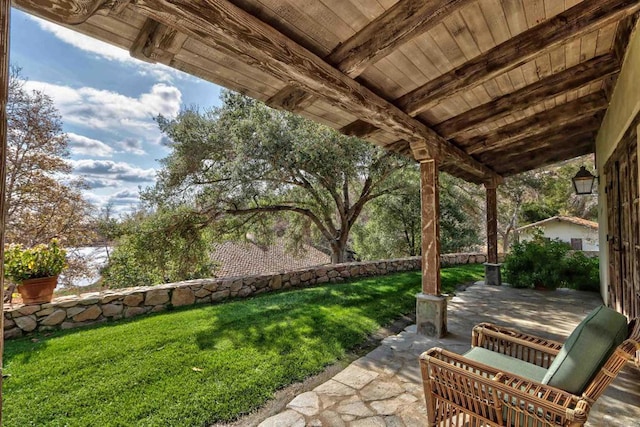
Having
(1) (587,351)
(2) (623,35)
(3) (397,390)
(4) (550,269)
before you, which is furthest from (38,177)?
(4) (550,269)

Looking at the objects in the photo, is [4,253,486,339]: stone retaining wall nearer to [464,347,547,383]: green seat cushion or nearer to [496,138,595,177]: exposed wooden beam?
[464,347,547,383]: green seat cushion

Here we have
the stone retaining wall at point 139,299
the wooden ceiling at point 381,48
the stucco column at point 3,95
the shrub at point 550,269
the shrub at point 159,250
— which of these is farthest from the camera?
the shrub at point 159,250

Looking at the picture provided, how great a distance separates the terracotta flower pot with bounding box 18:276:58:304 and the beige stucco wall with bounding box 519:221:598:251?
20884 millimetres

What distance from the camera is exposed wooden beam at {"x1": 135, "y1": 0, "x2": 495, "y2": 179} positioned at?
1606 mm

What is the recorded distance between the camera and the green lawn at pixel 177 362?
2.35 meters

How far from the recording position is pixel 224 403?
2.46m

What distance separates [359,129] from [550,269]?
6153 mm

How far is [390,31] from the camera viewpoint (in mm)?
2141

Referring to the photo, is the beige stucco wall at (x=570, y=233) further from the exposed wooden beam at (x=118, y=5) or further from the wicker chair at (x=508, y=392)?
the exposed wooden beam at (x=118, y=5)

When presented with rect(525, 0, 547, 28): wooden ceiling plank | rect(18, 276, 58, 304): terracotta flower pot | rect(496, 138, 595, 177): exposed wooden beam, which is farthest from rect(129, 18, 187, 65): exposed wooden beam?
rect(496, 138, 595, 177): exposed wooden beam

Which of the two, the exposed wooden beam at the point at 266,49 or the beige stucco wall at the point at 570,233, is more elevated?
the exposed wooden beam at the point at 266,49

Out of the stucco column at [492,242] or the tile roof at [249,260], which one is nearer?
the stucco column at [492,242]

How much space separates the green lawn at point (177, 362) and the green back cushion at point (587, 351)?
6.82 feet

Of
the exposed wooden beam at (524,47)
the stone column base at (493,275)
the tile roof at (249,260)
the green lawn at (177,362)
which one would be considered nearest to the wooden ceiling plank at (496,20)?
the exposed wooden beam at (524,47)
